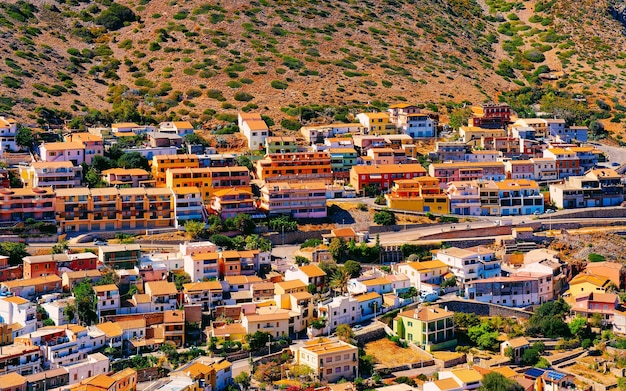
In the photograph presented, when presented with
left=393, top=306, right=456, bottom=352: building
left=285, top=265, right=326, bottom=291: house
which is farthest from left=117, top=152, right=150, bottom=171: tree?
left=393, top=306, right=456, bottom=352: building

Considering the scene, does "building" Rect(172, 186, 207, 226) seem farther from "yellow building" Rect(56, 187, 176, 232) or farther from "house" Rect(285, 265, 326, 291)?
Answer: "house" Rect(285, 265, 326, 291)

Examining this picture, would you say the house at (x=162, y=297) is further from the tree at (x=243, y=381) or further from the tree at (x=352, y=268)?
the tree at (x=352, y=268)

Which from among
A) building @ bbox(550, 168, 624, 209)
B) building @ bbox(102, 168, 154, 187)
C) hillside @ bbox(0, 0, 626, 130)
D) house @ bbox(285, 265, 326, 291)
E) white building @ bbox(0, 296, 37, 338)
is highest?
hillside @ bbox(0, 0, 626, 130)

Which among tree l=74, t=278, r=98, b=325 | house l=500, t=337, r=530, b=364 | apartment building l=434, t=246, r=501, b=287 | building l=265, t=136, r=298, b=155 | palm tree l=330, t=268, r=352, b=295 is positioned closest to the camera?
house l=500, t=337, r=530, b=364

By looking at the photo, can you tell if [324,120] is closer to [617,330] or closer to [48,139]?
[48,139]

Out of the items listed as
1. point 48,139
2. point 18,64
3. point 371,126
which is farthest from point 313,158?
point 18,64

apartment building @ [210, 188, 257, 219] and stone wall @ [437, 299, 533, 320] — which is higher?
apartment building @ [210, 188, 257, 219]

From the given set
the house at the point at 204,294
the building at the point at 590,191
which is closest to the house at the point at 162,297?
the house at the point at 204,294

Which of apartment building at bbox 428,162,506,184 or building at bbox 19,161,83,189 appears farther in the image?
apartment building at bbox 428,162,506,184
